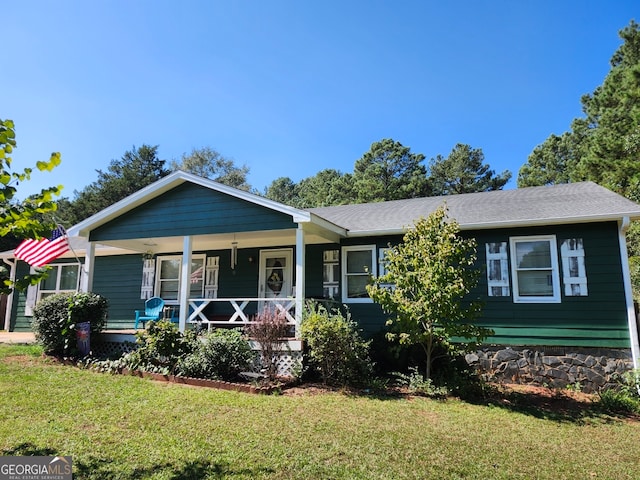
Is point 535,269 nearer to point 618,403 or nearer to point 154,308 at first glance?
point 618,403

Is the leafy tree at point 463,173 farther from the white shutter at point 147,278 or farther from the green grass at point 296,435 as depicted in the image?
the green grass at point 296,435

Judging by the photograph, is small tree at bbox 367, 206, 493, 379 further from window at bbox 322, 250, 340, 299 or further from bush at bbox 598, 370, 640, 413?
window at bbox 322, 250, 340, 299

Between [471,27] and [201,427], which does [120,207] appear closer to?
[201,427]

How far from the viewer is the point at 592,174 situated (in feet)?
62.5

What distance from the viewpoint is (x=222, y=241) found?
455 inches

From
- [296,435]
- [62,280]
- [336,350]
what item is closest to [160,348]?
[336,350]

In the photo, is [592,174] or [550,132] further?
[550,132]

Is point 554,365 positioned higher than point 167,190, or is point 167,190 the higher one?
point 167,190

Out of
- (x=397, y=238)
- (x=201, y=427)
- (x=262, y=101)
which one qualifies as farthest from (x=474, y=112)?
(x=201, y=427)

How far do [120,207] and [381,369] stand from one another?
7446mm

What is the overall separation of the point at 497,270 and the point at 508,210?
4.99ft

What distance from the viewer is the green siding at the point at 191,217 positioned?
31.4 feet

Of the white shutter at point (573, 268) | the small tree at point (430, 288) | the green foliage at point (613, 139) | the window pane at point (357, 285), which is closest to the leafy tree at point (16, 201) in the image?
the small tree at point (430, 288)

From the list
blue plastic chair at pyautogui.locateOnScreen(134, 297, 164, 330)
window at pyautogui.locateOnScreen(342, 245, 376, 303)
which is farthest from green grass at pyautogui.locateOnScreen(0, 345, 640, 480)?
blue plastic chair at pyautogui.locateOnScreen(134, 297, 164, 330)
